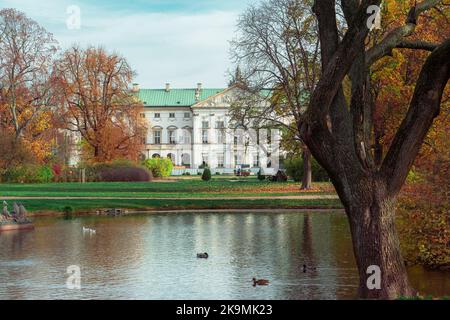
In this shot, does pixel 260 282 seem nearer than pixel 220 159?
Yes

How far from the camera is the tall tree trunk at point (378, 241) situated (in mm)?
9242

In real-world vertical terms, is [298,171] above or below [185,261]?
above

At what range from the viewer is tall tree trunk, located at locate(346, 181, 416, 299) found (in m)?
9.24

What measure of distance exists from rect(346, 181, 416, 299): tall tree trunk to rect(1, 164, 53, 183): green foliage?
128 feet

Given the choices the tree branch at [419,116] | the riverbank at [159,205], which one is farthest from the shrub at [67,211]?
the tree branch at [419,116]

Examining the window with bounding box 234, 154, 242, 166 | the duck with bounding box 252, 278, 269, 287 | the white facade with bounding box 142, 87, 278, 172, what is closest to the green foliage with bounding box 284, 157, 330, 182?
the duck with bounding box 252, 278, 269, 287

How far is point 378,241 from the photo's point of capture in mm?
9281

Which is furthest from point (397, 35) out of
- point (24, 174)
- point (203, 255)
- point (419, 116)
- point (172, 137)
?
point (172, 137)

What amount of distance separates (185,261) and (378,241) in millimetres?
5544

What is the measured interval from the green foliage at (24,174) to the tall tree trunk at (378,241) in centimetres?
3906

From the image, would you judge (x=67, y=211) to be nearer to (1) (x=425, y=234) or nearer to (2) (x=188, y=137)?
(1) (x=425, y=234)

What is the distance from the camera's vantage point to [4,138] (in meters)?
44.5

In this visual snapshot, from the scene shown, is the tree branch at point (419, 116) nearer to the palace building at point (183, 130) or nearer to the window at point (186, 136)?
the palace building at point (183, 130)

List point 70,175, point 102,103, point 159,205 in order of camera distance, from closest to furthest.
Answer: point 159,205, point 70,175, point 102,103
